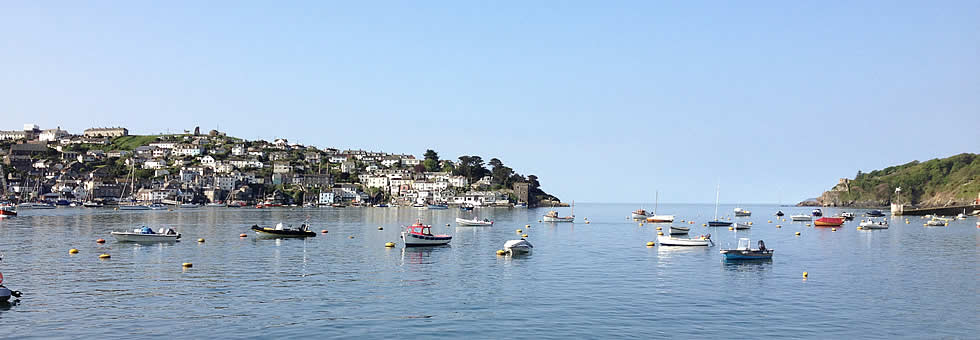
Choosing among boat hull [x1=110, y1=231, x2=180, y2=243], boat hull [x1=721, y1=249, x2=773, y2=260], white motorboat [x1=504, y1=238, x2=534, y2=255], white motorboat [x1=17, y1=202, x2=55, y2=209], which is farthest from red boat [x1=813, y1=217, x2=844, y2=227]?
white motorboat [x1=17, y1=202, x2=55, y2=209]

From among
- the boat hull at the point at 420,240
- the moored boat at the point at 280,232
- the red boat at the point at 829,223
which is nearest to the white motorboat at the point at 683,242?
the boat hull at the point at 420,240

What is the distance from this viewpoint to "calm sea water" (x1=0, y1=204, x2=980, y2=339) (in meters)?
28.4

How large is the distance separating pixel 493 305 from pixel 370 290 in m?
7.88

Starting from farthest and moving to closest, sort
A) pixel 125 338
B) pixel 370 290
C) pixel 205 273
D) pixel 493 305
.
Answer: pixel 205 273 → pixel 370 290 → pixel 493 305 → pixel 125 338

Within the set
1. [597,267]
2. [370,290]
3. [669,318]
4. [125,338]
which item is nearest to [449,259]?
[597,267]

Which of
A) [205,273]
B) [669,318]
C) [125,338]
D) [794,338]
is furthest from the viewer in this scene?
[205,273]

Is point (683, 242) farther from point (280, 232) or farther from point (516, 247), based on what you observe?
point (280, 232)

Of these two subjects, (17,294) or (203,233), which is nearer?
(17,294)

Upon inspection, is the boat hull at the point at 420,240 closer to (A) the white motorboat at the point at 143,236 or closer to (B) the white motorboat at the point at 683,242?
(B) the white motorboat at the point at 683,242

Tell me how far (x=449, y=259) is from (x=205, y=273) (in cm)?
1870

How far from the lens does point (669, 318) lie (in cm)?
3098

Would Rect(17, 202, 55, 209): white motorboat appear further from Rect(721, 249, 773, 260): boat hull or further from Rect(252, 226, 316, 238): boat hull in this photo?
Rect(721, 249, 773, 260): boat hull

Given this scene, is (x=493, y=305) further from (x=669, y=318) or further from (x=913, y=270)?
(x=913, y=270)

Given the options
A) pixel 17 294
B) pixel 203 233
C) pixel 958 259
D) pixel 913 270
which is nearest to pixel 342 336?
pixel 17 294
